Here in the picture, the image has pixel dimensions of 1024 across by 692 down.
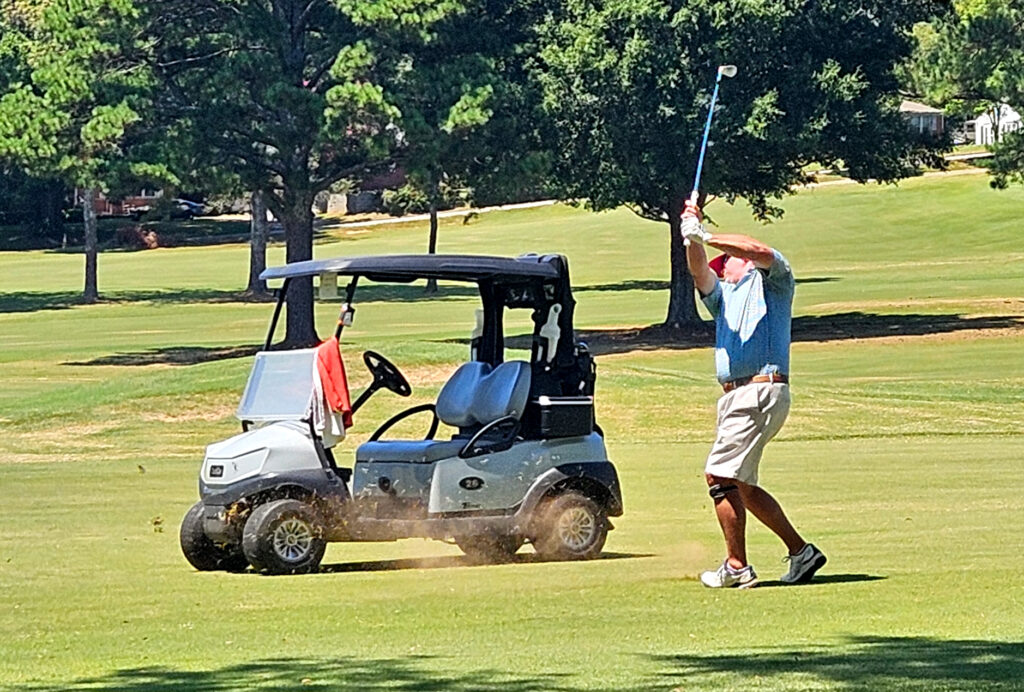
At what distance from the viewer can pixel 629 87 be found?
139ft

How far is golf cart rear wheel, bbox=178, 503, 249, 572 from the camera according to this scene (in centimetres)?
1223

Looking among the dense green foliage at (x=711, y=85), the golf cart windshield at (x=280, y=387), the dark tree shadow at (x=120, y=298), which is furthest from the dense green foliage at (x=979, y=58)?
the golf cart windshield at (x=280, y=387)

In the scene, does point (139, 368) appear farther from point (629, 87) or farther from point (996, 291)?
point (996, 291)

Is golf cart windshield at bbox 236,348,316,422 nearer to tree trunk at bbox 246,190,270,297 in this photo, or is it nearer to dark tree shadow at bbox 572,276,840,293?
tree trunk at bbox 246,190,270,297

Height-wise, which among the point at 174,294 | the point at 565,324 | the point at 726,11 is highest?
the point at 726,11

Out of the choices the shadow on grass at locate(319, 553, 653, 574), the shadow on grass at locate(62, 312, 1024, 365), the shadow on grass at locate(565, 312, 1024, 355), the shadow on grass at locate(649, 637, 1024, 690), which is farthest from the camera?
the shadow on grass at locate(565, 312, 1024, 355)

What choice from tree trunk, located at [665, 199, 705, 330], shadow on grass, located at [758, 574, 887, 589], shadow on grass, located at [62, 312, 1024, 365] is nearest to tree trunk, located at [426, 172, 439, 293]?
shadow on grass, located at [62, 312, 1024, 365]

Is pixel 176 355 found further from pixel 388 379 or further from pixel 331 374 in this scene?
pixel 331 374

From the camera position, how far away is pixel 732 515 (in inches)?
417

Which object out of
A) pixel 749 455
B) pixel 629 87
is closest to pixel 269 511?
pixel 749 455

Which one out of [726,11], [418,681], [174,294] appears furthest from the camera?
[174,294]

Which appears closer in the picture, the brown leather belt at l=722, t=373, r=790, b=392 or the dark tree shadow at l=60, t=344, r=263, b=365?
the brown leather belt at l=722, t=373, r=790, b=392

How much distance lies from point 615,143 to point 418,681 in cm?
3597

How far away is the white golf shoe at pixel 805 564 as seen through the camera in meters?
10.5
